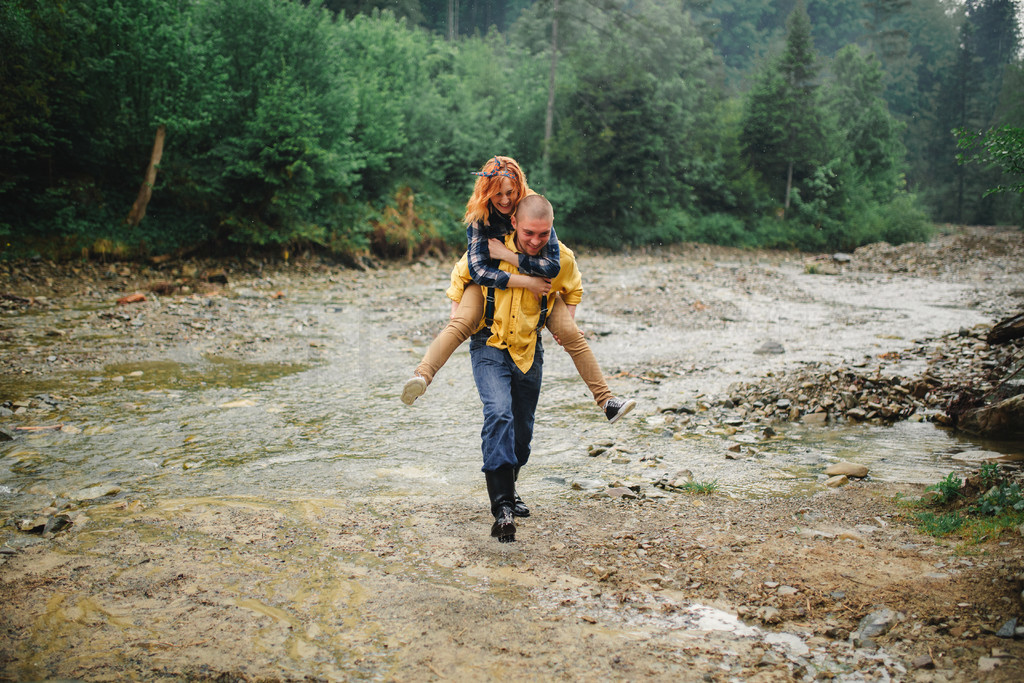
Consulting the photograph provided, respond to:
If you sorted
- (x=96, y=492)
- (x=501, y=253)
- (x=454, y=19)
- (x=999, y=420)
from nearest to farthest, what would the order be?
(x=501, y=253), (x=96, y=492), (x=999, y=420), (x=454, y=19)

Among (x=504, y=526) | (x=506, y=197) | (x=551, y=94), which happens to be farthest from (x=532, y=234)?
(x=551, y=94)

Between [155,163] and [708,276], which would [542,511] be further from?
[708,276]

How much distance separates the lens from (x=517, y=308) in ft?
13.5

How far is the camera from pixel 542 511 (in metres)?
4.72

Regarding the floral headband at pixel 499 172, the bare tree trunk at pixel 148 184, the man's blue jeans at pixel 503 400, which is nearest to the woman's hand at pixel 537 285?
the man's blue jeans at pixel 503 400

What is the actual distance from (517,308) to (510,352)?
274mm

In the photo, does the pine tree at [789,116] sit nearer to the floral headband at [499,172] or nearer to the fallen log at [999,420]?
the fallen log at [999,420]

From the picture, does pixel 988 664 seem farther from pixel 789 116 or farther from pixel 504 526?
pixel 789 116

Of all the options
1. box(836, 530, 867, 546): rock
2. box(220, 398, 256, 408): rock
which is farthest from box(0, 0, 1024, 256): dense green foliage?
box(220, 398, 256, 408): rock

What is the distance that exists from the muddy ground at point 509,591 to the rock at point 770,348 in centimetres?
595

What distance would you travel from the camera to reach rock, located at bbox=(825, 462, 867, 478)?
5.40 metres

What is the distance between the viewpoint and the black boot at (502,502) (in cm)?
407

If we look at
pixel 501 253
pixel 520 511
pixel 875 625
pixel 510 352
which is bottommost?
pixel 520 511

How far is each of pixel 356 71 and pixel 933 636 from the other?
2493 cm
